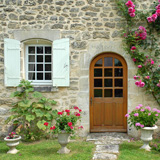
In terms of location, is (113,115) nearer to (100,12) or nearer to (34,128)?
(34,128)

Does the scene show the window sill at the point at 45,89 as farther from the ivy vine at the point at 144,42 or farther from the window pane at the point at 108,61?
the ivy vine at the point at 144,42

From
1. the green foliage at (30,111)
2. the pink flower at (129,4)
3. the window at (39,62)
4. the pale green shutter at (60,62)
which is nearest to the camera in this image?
the green foliage at (30,111)

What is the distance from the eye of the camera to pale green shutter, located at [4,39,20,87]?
611 cm

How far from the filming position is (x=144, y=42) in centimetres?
611

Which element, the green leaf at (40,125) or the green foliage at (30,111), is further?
the green foliage at (30,111)

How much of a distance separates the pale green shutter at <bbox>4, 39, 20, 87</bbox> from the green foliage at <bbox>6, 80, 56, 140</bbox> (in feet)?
1.04

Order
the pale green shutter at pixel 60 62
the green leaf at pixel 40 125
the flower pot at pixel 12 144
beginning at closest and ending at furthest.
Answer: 1. the flower pot at pixel 12 144
2. the green leaf at pixel 40 125
3. the pale green shutter at pixel 60 62

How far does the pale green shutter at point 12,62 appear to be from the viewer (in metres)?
6.11

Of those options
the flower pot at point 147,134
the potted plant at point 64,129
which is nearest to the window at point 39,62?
the potted plant at point 64,129

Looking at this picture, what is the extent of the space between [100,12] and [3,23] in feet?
8.94

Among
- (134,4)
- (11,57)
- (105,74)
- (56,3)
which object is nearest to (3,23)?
(11,57)

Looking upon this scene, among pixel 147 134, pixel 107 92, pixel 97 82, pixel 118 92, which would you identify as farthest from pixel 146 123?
pixel 97 82

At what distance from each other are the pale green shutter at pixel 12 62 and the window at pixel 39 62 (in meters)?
0.37

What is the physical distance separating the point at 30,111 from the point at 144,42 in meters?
3.68
